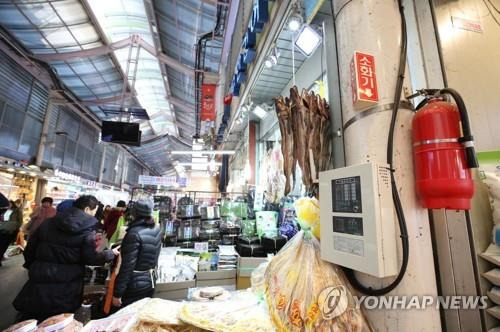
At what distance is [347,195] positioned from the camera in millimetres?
1022

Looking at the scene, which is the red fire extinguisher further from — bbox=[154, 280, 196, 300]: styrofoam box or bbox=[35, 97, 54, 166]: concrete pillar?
bbox=[35, 97, 54, 166]: concrete pillar

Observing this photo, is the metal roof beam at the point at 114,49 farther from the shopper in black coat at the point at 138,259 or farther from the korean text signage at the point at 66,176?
the shopper in black coat at the point at 138,259

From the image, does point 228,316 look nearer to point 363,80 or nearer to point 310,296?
point 310,296

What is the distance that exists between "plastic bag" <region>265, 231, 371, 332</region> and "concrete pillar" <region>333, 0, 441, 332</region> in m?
0.13

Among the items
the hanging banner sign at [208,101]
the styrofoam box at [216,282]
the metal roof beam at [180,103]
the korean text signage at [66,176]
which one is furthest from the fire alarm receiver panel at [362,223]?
the metal roof beam at [180,103]

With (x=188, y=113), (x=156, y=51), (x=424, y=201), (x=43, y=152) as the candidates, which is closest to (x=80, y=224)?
(x=424, y=201)

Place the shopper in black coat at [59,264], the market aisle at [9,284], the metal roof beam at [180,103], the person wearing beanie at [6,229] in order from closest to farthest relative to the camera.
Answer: the shopper in black coat at [59,264] < the market aisle at [9,284] < the person wearing beanie at [6,229] < the metal roof beam at [180,103]

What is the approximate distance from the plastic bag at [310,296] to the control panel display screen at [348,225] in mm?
193

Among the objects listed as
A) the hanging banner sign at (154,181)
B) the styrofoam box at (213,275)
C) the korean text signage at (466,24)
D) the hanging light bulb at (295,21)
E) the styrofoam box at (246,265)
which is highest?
the hanging light bulb at (295,21)

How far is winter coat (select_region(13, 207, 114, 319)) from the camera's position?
1.93 meters

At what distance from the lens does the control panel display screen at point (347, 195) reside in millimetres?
979

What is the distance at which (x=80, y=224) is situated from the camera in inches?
80.2

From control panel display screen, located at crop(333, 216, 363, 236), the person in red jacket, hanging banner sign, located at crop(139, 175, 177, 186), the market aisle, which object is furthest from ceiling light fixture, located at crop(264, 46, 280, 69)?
hanging banner sign, located at crop(139, 175, 177, 186)

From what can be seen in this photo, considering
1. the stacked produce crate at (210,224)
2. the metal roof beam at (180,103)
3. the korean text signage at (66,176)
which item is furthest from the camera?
the metal roof beam at (180,103)
